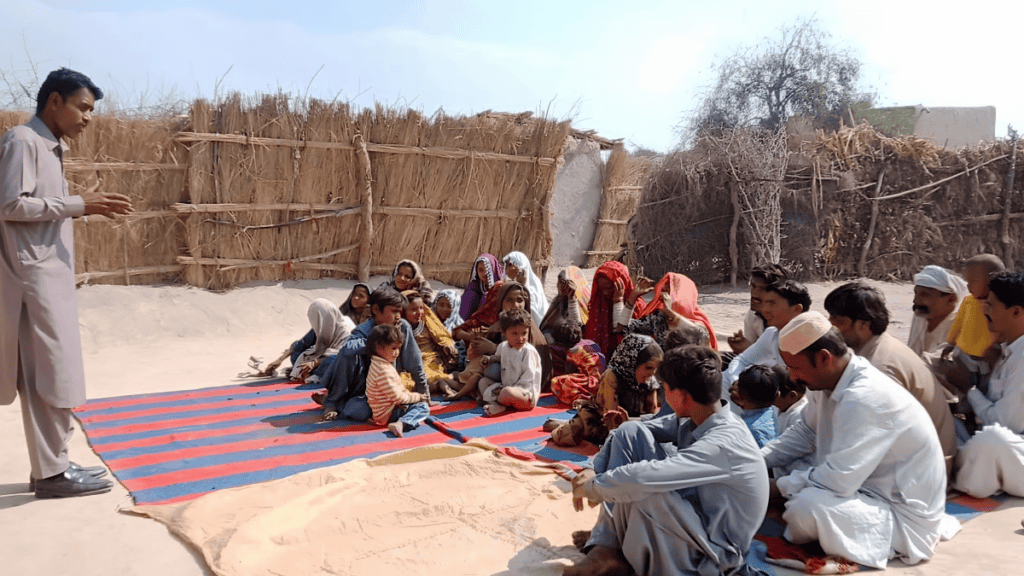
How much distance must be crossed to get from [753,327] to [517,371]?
1818mm

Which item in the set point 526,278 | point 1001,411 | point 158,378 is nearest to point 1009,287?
point 1001,411

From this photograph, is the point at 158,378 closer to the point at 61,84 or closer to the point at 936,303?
the point at 61,84

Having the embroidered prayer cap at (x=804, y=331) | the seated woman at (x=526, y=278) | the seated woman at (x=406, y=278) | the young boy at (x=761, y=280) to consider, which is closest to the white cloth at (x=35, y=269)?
the embroidered prayer cap at (x=804, y=331)

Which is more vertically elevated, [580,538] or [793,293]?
[793,293]

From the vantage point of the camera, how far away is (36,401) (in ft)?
11.5

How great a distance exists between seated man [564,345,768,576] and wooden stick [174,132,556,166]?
27.1 ft

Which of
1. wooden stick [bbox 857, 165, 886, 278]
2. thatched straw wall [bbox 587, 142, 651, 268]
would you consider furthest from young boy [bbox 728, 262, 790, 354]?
thatched straw wall [bbox 587, 142, 651, 268]

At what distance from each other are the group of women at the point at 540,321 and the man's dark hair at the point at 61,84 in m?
2.76

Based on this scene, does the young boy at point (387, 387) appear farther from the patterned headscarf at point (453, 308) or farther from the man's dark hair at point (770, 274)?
the man's dark hair at point (770, 274)

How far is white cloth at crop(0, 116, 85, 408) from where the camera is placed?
3363mm

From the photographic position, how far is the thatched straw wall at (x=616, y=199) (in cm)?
1642

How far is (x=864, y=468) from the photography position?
2.78m

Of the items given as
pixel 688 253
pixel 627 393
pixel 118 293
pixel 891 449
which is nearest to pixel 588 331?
pixel 627 393

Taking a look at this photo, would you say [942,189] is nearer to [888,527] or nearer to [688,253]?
[688,253]
